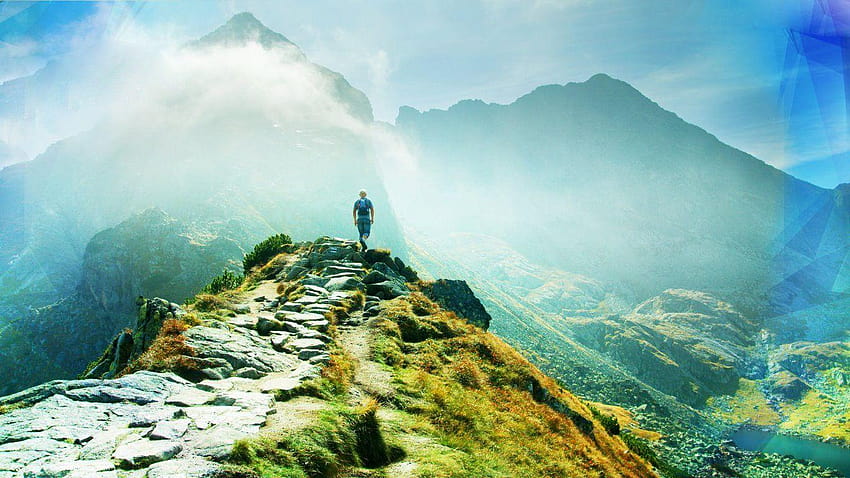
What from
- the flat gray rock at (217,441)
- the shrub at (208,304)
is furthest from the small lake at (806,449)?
the flat gray rock at (217,441)

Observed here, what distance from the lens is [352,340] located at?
17375 mm

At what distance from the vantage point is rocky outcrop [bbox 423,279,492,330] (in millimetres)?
31031

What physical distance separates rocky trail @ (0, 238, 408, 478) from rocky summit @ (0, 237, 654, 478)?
41 mm

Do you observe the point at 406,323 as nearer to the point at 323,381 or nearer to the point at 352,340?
the point at 352,340

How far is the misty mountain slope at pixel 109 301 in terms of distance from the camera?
169625mm

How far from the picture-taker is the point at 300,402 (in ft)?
32.9

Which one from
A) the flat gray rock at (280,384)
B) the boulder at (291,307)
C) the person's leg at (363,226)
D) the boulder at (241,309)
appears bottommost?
the boulder at (241,309)

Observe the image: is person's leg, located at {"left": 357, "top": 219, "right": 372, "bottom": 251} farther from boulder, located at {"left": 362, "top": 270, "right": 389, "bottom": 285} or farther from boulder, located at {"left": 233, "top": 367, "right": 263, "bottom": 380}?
boulder, located at {"left": 233, "top": 367, "right": 263, "bottom": 380}

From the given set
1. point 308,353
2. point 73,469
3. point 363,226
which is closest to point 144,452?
point 73,469

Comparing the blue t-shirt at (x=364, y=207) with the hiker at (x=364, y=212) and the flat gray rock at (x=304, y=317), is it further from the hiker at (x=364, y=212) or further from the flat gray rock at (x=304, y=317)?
the flat gray rock at (x=304, y=317)

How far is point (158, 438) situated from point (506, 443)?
965 cm

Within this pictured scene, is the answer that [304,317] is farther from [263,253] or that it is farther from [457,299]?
[263,253]

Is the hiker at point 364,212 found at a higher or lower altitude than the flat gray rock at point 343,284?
higher

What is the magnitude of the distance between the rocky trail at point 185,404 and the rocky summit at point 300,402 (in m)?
0.04
